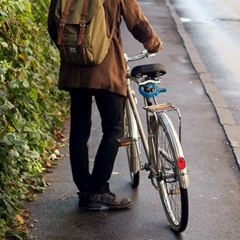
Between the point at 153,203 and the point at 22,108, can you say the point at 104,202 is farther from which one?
the point at 22,108

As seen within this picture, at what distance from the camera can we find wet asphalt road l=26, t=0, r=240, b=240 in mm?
5215

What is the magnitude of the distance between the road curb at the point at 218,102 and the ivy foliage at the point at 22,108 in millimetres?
1746

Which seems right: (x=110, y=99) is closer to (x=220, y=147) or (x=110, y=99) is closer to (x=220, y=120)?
(x=220, y=147)

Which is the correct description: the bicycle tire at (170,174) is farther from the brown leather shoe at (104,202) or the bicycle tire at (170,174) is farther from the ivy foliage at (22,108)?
the ivy foliage at (22,108)

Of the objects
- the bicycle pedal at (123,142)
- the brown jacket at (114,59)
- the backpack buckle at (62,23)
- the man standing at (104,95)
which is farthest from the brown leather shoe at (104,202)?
the backpack buckle at (62,23)

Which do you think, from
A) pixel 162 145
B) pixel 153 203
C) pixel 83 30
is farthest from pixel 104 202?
pixel 83 30

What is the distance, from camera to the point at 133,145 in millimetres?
5816

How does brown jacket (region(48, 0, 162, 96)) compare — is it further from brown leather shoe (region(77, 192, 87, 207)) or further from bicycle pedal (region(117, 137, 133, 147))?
brown leather shoe (region(77, 192, 87, 207))

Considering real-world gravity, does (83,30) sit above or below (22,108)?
above

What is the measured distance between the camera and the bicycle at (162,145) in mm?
4984

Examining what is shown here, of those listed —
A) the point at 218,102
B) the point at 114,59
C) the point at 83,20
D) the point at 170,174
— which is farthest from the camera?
the point at 218,102

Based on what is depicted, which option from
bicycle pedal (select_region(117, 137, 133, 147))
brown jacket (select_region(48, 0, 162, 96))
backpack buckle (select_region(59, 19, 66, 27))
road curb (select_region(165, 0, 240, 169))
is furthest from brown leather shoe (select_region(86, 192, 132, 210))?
road curb (select_region(165, 0, 240, 169))

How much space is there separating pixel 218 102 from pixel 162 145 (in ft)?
14.9

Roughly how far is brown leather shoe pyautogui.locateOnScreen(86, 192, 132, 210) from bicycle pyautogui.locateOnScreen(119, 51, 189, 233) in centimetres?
32
